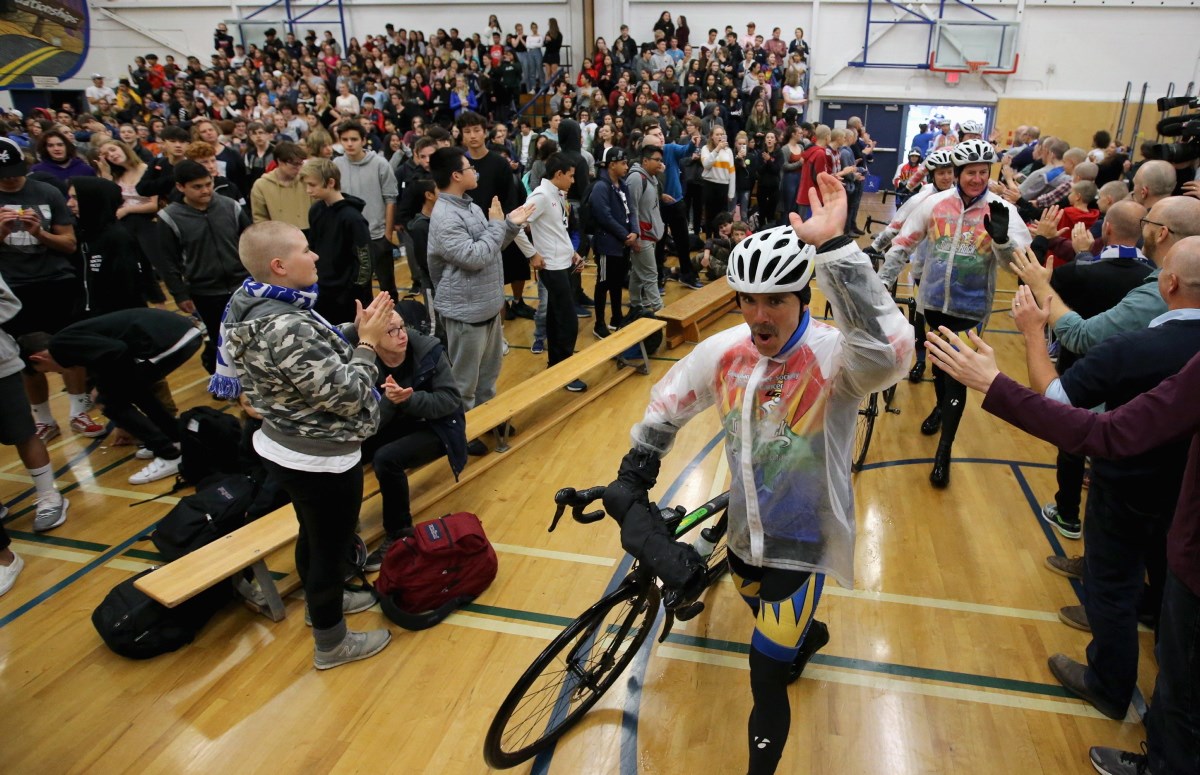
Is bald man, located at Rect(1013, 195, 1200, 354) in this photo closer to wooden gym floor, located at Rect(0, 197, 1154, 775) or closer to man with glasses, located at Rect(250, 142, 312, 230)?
wooden gym floor, located at Rect(0, 197, 1154, 775)

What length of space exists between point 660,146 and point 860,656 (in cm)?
536

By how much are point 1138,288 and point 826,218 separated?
1.96m

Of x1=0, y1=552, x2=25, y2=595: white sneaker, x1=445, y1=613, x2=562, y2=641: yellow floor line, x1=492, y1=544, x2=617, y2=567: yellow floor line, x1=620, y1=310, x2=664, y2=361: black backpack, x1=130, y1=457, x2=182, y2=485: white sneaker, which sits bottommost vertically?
x1=445, y1=613, x2=562, y2=641: yellow floor line

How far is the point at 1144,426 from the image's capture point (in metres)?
1.97

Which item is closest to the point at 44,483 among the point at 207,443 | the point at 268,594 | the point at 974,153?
the point at 207,443

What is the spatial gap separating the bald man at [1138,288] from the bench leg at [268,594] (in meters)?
3.62

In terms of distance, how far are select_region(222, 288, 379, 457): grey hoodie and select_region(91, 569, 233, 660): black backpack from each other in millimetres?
1292

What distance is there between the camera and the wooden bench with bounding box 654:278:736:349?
704 cm

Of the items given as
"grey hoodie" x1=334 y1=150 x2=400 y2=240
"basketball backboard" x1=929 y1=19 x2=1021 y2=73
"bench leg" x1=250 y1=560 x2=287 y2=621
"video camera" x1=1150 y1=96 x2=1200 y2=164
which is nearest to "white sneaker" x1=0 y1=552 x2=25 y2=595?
"bench leg" x1=250 y1=560 x2=287 y2=621

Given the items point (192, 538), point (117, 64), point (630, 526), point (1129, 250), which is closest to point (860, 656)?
point (630, 526)

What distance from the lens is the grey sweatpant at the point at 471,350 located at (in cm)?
468

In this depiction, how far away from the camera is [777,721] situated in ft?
7.48

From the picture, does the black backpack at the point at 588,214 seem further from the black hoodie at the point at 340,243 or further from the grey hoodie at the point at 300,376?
the grey hoodie at the point at 300,376

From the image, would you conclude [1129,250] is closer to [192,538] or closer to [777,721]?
[777,721]
